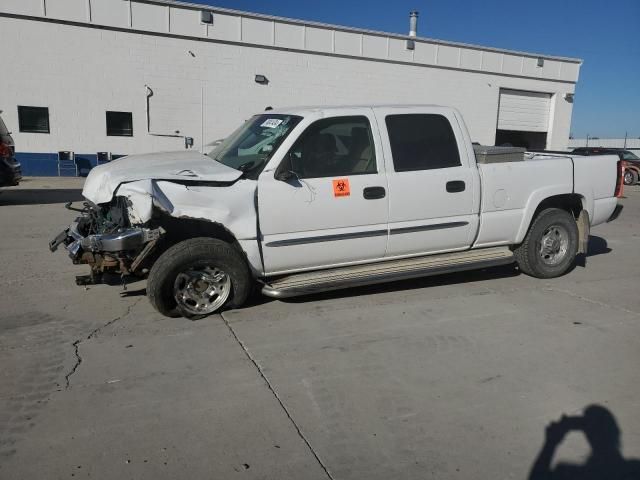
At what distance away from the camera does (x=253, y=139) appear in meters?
5.49

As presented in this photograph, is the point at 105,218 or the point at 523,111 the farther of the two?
the point at 523,111

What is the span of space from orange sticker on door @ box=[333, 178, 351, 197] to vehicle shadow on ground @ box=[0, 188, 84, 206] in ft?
31.5

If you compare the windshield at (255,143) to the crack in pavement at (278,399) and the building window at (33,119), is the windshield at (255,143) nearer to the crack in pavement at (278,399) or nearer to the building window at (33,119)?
the crack in pavement at (278,399)

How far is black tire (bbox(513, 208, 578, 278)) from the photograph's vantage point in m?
6.36

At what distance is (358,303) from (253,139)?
6.32 feet

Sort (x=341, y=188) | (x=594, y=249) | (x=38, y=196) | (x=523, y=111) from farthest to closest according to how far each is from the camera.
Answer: (x=523, y=111) → (x=38, y=196) → (x=594, y=249) → (x=341, y=188)

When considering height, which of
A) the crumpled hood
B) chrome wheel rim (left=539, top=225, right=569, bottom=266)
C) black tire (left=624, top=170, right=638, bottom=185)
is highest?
the crumpled hood

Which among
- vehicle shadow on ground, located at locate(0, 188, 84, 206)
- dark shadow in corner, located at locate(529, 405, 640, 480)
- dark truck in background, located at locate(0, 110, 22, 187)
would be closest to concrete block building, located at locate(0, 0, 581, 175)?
vehicle shadow on ground, located at locate(0, 188, 84, 206)

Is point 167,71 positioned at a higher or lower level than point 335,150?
higher

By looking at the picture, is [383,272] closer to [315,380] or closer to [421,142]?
[421,142]

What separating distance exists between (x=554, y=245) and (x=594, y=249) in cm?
258

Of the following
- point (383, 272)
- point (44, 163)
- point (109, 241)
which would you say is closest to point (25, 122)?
point (44, 163)

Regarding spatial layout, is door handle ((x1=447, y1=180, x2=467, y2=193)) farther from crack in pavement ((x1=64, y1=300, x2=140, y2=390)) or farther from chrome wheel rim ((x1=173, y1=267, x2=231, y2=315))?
crack in pavement ((x1=64, y1=300, x2=140, y2=390))

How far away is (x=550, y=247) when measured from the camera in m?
6.57
